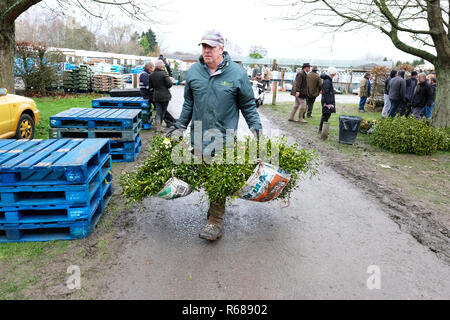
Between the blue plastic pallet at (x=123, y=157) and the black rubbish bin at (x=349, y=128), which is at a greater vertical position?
the black rubbish bin at (x=349, y=128)

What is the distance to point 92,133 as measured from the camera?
6852mm

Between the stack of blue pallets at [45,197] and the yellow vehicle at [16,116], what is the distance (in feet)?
11.8

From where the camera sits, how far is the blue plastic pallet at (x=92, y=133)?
22.3 ft

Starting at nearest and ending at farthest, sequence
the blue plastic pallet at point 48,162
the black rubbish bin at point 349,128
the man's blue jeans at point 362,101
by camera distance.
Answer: the blue plastic pallet at point 48,162, the black rubbish bin at point 349,128, the man's blue jeans at point 362,101

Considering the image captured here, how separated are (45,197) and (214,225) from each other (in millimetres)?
2064

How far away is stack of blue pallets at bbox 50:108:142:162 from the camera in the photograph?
678cm

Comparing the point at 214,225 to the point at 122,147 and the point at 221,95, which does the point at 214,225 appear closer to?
the point at 221,95

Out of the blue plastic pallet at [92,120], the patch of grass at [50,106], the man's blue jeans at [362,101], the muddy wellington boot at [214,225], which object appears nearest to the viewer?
the muddy wellington boot at [214,225]
